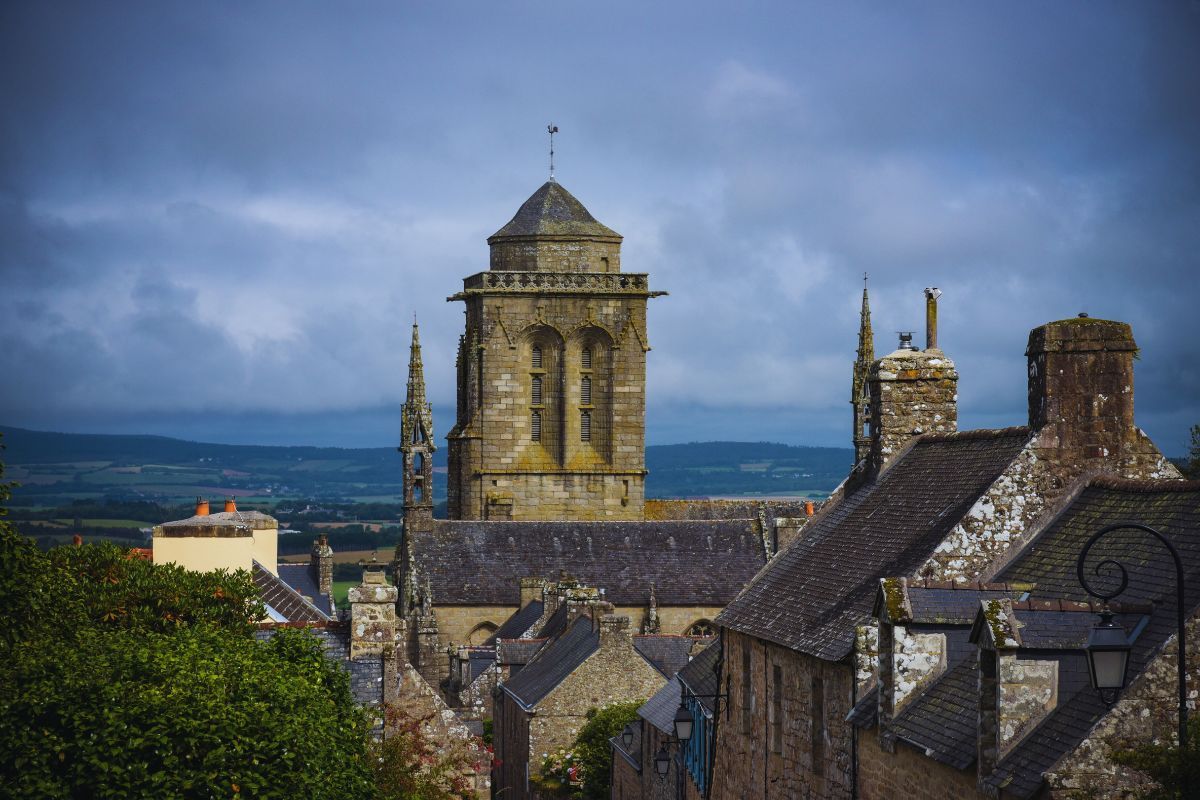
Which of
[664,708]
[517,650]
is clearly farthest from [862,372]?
[664,708]

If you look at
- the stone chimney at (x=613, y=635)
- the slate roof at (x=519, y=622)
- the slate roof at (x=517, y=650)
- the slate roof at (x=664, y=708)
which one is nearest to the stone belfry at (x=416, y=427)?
the slate roof at (x=519, y=622)

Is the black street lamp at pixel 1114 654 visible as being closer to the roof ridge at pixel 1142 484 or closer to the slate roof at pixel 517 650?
the roof ridge at pixel 1142 484

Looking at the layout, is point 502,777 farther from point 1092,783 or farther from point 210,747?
point 1092,783

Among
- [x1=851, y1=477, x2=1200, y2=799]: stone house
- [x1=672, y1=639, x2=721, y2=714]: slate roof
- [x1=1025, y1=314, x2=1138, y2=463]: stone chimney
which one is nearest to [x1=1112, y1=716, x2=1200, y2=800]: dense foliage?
[x1=851, y1=477, x2=1200, y2=799]: stone house

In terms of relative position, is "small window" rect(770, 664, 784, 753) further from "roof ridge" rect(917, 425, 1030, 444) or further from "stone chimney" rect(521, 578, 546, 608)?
"stone chimney" rect(521, 578, 546, 608)

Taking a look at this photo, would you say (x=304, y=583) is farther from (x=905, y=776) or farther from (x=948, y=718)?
(x=948, y=718)

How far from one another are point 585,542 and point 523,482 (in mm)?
9953

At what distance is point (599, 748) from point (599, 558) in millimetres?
37752

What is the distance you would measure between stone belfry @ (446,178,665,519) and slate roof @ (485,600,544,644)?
52.1ft

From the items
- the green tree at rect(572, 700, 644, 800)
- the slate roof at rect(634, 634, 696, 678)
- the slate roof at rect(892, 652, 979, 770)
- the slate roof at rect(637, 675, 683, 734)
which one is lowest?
the green tree at rect(572, 700, 644, 800)

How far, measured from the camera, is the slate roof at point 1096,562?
622 inches

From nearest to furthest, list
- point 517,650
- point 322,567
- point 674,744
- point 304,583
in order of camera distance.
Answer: point 674,744 → point 517,650 → point 304,583 → point 322,567

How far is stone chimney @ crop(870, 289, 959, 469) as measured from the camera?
26.4 m

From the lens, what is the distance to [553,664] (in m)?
55.3
